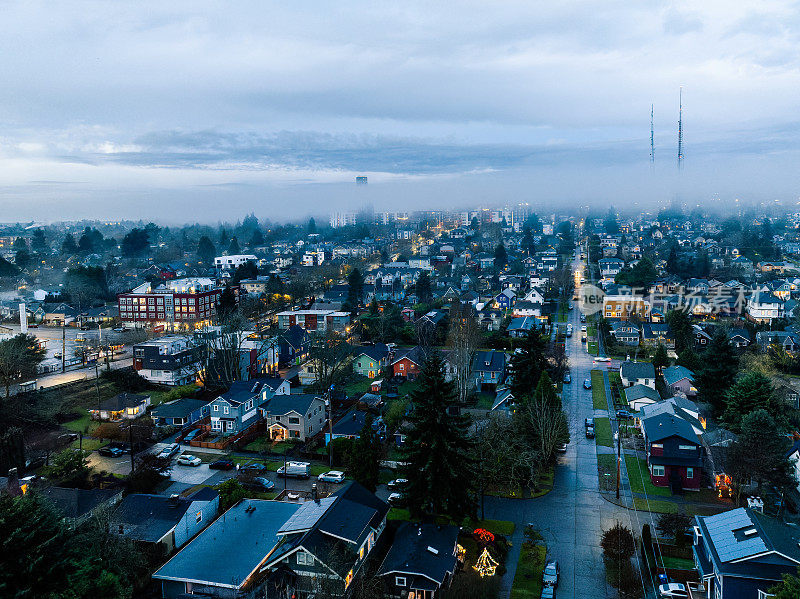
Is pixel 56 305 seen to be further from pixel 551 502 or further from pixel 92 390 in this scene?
pixel 551 502

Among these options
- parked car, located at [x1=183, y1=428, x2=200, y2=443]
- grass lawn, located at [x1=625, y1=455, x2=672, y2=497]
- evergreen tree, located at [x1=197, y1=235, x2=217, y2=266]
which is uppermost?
evergreen tree, located at [x1=197, y1=235, x2=217, y2=266]

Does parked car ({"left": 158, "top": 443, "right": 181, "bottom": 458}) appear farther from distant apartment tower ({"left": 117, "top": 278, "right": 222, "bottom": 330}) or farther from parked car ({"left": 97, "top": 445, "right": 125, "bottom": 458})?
distant apartment tower ({"left": 117, "top": 278, "right": 222, "bottom": 330})

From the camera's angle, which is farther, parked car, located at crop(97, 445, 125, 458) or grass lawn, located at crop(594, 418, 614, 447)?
grass lawn, located at crop(594, 418, 614, 447)

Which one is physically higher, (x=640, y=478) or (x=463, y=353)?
(x=463, y=353)

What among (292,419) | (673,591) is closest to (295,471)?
(292,419)

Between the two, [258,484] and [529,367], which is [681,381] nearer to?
[529,367]

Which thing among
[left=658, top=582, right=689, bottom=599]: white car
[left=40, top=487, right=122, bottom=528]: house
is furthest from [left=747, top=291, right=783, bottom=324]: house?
[left=40, top=487, right=122, bottom=528]: house
